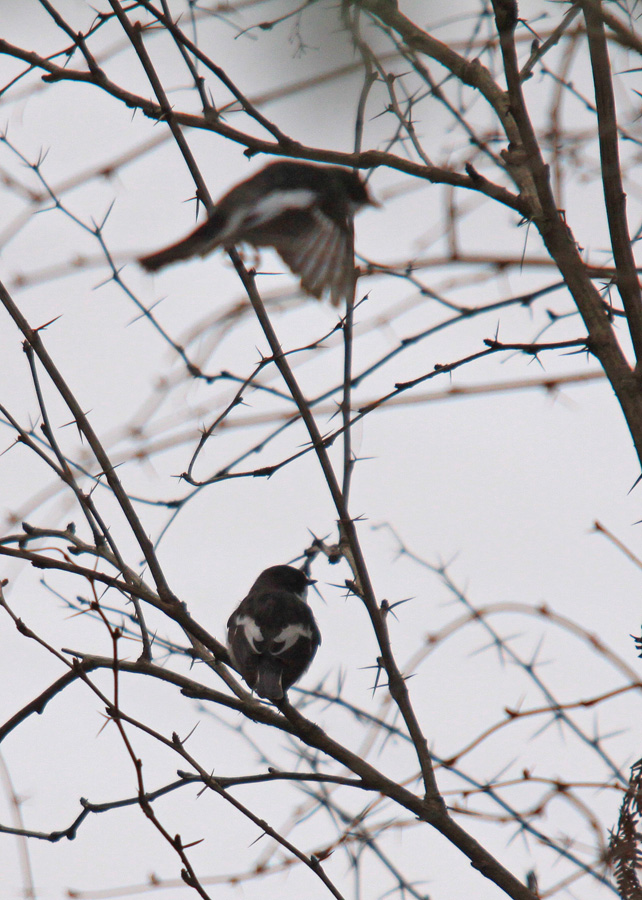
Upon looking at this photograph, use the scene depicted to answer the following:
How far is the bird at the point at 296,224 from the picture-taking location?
8.45ft

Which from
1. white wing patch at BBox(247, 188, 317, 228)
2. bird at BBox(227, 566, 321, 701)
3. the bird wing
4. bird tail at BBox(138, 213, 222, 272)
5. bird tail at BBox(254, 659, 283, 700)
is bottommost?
Result: bird tail at BBox(254, 659, 283, 700)

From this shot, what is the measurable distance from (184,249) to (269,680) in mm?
1554

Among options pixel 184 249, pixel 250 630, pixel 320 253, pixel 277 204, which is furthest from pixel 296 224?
pixel 250 630

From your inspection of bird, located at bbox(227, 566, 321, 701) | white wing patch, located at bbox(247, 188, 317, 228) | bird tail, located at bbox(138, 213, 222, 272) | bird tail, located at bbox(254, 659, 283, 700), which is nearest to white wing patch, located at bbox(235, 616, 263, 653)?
bird, located at bbox(227, 566, 321, 701)

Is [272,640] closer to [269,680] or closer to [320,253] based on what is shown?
[269,680]

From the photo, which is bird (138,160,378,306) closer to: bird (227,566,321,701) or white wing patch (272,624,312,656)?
bird (227,566,321,701)

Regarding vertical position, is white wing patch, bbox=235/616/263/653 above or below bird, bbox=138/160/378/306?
below

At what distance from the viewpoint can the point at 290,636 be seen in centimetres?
345

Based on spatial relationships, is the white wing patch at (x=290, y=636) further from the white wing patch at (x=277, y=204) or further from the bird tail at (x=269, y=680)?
the white wing patch at (x=277, y=204)

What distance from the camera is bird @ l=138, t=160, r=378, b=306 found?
2.57m

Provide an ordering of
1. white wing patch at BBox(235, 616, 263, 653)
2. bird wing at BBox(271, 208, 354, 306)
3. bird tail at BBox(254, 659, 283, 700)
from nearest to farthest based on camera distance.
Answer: bird wing at BBox(271, 208, 354, 306)
bird tail at BBox(254, 659, 283, 700)
white wing patch at BBox(235, 616, 263, 653)

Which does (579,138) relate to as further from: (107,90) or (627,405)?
(107,90)

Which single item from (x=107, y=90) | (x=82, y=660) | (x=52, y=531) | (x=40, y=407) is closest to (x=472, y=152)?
(x=107, y=90)

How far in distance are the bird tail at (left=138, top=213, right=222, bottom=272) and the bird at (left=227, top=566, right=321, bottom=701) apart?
4.04ft
